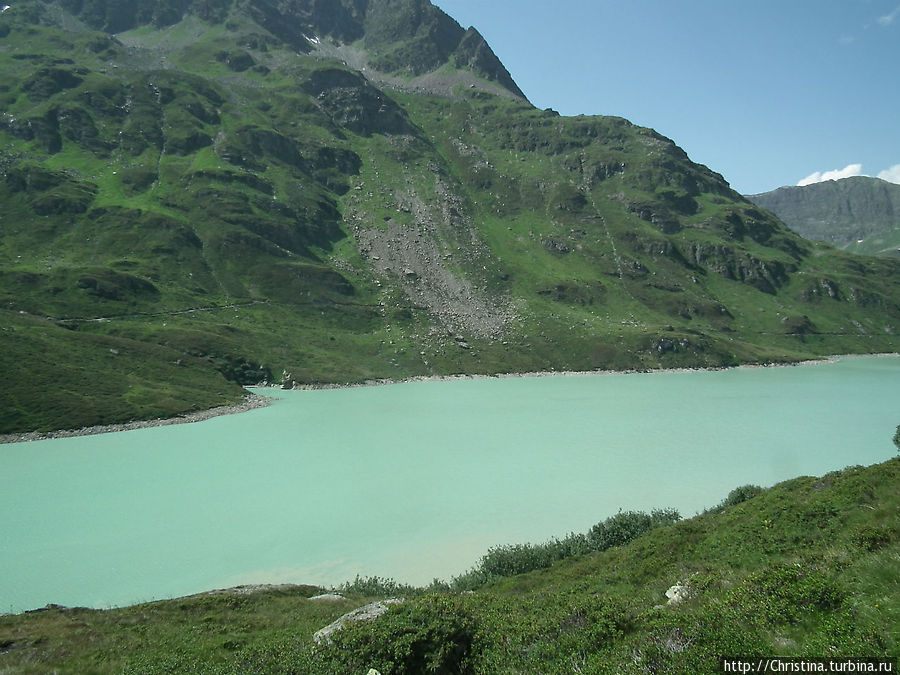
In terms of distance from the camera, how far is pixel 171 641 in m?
16.5

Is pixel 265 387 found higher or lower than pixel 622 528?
higher

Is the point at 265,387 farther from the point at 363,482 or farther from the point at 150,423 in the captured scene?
the point at 363,482

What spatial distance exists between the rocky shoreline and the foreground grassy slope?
64.6 metres

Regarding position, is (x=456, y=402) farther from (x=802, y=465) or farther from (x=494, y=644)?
(x=494, y=644)

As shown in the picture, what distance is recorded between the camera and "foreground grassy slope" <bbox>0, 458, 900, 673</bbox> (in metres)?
8.51

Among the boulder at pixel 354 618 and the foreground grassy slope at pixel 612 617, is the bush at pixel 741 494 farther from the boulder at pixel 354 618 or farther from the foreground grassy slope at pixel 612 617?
the boulder at pixel 354 618

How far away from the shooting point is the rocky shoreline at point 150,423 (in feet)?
235

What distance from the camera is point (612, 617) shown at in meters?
11.3

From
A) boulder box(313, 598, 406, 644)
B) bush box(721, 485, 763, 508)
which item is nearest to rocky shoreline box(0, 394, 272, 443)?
boulder box(313, 598, 406, 644)

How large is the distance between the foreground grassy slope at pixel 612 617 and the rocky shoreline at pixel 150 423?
64.6 metres

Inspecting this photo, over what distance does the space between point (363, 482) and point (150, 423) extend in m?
51.9

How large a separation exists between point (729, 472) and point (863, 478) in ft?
104

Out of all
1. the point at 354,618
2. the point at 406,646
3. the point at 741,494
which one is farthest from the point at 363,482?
the point at 406,646

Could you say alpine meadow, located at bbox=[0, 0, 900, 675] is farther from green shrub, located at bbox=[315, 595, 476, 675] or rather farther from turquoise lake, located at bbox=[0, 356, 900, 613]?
turquoise lake, located at bbox=[0, 356, 900, 613]
